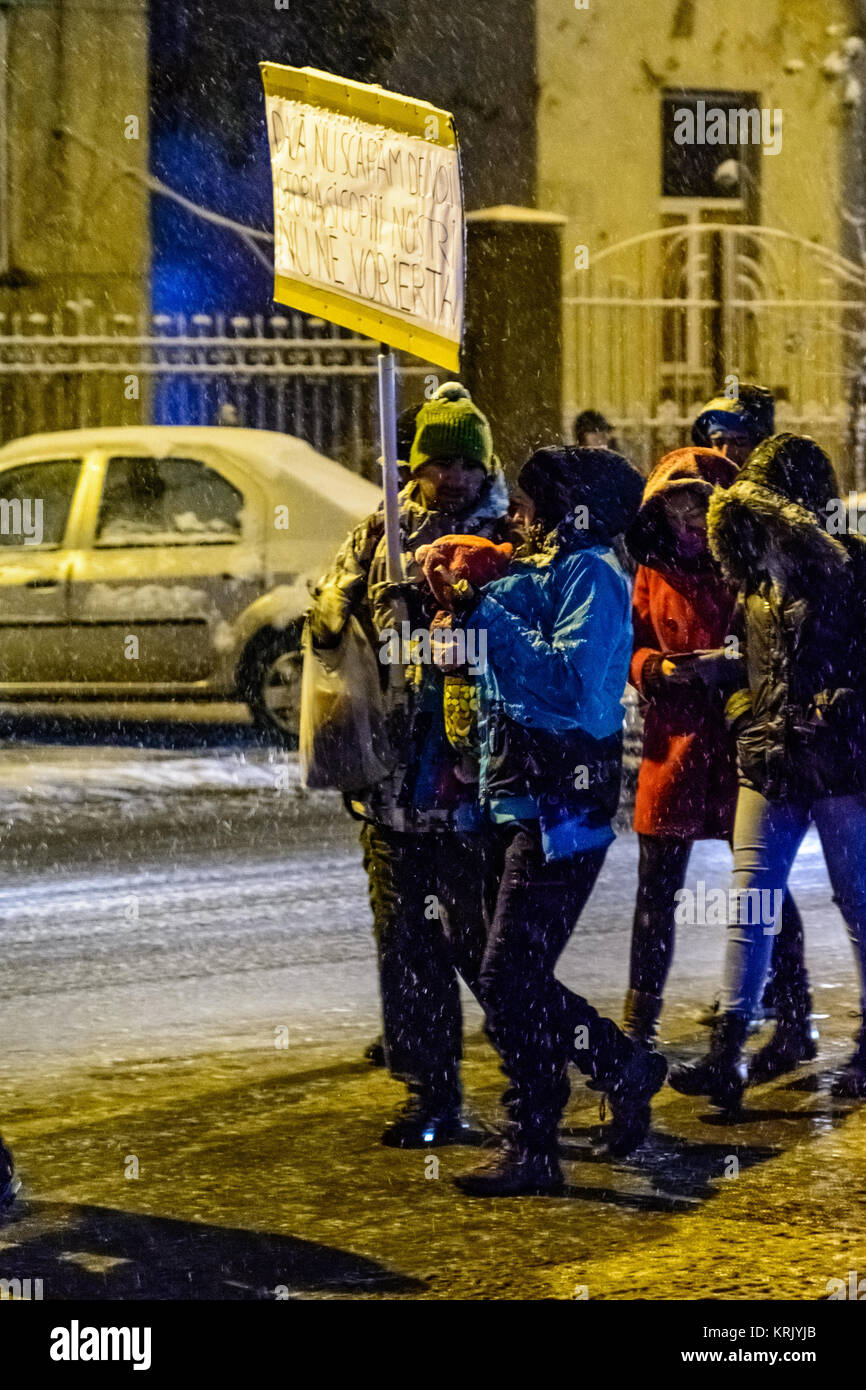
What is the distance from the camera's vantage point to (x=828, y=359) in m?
21.3

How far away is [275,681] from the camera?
12.9 m

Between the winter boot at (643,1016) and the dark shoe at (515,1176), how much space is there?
98cm

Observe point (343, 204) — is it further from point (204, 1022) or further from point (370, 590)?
point (204, 1022)

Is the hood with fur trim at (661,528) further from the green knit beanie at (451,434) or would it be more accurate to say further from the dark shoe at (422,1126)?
the dark shoe at (422,1126)

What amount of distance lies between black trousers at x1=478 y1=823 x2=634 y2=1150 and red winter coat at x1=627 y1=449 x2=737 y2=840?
3.09 ft

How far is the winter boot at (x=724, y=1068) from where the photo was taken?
586 cm

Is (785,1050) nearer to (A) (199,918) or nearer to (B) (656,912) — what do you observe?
(B) (656,912)

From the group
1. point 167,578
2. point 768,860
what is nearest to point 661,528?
point 768,860

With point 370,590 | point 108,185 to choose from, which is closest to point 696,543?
point 370,590

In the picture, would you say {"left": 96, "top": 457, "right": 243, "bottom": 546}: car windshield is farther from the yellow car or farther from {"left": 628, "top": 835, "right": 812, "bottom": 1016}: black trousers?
{"left": 628, "top": 835, "right": 812, "bottom": 1016}: black trousers

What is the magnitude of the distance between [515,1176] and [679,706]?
5.03ft

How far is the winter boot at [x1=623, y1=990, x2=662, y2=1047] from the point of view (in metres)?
6.16

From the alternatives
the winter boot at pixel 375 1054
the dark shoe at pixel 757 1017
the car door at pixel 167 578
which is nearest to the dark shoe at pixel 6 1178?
the winter boot at pixel 375 1054

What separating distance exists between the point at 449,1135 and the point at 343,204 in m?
2.34
